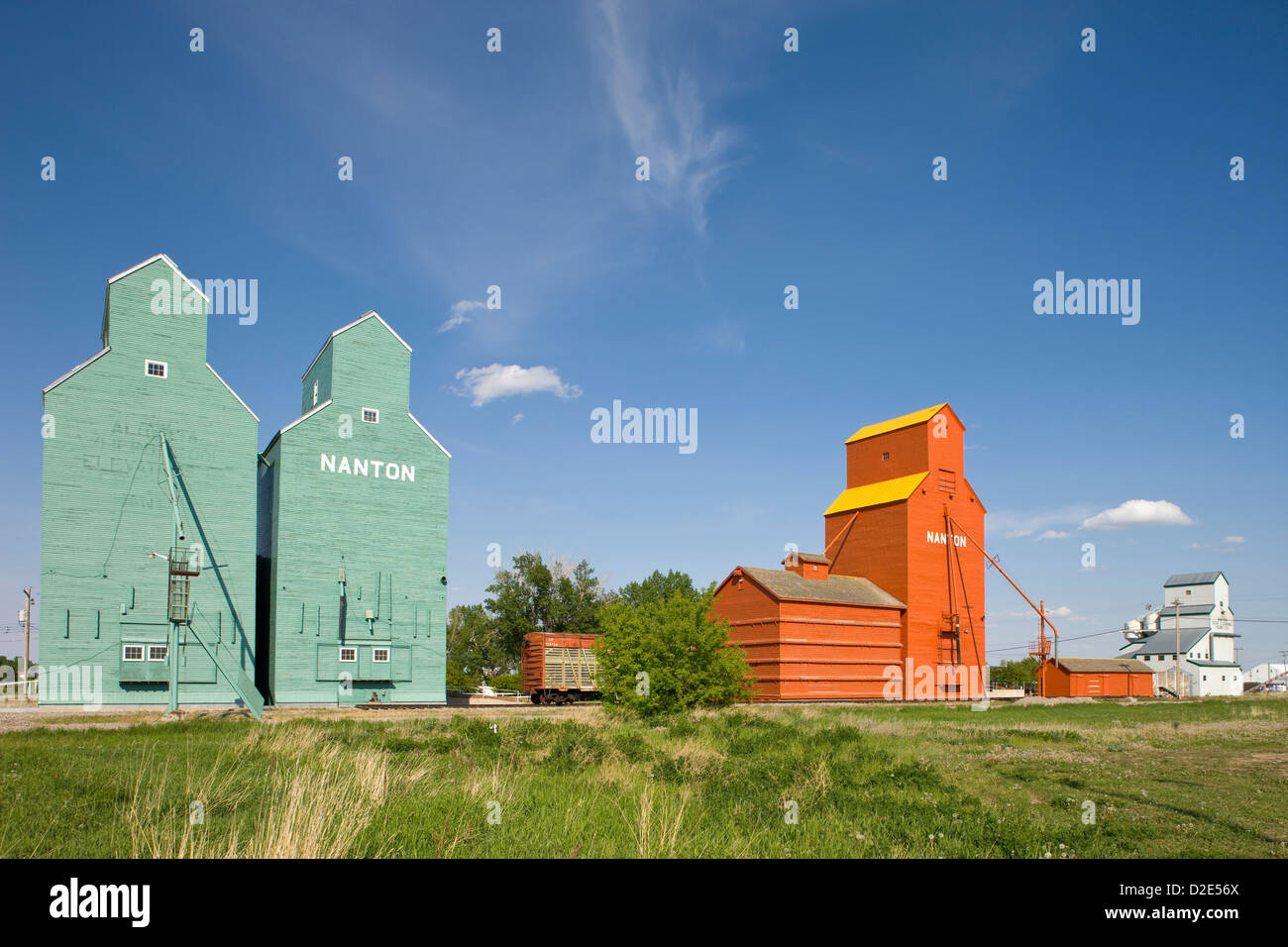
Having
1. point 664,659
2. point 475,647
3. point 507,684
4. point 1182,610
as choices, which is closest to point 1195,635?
point 1182,610

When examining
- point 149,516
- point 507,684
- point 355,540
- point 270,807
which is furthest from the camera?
point 507,684

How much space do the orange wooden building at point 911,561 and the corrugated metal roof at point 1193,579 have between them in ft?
172

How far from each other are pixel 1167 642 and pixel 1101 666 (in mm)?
27779

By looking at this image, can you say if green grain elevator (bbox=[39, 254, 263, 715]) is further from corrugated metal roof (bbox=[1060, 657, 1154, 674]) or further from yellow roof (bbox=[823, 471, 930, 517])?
corrugated metal roof (bbox=[1060, 657, 1154, 674])

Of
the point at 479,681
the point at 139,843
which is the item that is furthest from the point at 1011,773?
the point at 479,681

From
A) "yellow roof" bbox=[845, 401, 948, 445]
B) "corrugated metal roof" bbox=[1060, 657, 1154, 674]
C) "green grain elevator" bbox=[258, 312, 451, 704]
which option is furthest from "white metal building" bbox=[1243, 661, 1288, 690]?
"green grain elevator" bbox=[258, 312, 451, 704]

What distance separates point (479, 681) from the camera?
78.7 m

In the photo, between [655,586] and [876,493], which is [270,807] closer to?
[876,493]

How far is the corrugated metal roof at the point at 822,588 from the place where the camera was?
44781 mm

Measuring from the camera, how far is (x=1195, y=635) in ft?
276

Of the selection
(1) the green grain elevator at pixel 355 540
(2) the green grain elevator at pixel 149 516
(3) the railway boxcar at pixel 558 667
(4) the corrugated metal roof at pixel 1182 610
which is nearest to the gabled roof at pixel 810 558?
(3) the railway boxcar at pixel 558 667

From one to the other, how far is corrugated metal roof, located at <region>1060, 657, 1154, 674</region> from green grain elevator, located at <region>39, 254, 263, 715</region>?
58.1m

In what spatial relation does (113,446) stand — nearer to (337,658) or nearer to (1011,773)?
(337,658)

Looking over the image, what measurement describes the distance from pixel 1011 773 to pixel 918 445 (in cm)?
3936
